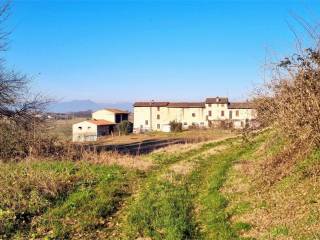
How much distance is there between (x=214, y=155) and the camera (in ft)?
66.5

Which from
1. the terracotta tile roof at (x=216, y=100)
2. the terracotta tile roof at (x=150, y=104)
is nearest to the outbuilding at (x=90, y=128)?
the terracotta tile roof at (x=150, y=104)

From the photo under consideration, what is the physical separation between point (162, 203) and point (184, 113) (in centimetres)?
9943

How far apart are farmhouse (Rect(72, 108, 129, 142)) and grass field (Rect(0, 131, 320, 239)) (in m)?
73.6

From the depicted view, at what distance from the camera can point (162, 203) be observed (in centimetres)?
1156

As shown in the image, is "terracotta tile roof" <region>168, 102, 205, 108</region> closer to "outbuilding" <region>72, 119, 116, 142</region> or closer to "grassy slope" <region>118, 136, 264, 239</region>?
"outbuilding" <region>72, 119, 116, 142</region>

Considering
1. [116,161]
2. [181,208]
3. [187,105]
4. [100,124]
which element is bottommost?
[181,208]

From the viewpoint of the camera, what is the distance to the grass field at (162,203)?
30.0ft

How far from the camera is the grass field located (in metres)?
9.16

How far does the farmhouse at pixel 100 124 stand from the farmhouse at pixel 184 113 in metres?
5.27

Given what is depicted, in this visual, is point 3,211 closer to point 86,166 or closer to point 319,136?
point 86,166

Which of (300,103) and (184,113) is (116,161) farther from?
(184,113)

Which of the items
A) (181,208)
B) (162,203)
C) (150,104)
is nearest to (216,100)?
(150,104)

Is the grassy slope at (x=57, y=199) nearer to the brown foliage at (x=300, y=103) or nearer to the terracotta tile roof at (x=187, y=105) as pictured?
the brown foliage at (x=300, y=103)

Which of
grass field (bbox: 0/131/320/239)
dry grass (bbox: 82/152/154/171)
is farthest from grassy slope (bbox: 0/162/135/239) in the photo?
dry grass (bbox: 82/152/154/171)
